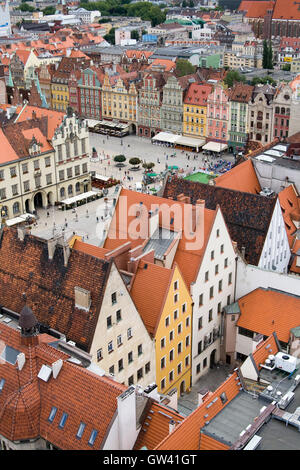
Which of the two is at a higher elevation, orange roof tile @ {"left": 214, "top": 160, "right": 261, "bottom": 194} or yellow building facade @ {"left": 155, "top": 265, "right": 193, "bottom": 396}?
orange roof tile @ {"left": 214, "top": 160, "right": 261, "bottom": 194}

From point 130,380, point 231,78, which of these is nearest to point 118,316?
point 130,380

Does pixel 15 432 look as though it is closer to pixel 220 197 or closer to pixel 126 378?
pixel 126 378

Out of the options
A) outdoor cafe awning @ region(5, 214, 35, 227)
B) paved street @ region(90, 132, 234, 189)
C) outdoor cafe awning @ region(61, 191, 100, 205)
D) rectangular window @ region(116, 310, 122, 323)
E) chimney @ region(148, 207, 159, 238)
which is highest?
chimney @ region(148, 207, 159, 238)

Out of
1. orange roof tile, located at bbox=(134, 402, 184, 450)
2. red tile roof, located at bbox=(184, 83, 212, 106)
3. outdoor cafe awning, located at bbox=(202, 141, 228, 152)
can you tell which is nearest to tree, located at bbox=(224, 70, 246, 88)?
red tile roof, located at bbox=(184, 83, 212, 106)

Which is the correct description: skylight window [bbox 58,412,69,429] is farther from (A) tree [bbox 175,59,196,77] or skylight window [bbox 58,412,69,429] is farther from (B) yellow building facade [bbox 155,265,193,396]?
(A) tree [bbox 175,59,196,77]

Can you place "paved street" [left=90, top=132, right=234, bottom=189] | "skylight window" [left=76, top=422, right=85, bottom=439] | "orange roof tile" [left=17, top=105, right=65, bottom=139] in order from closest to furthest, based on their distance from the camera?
"skylight window" [left=76, top=422, right=85, bottom=439] < "orange roof tile" [left=17, top=105, right=65, bottom=139] < "paved street" [left=90, top=132, right=234, bottom=189]

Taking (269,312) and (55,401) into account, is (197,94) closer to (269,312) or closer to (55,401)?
(269,312)

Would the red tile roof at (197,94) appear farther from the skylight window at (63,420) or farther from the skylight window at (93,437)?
the skylight window at (93,437)

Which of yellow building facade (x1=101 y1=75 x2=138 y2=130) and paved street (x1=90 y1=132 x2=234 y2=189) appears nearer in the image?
paved street (x1=90 y1=132 x2=234 y2=189)
